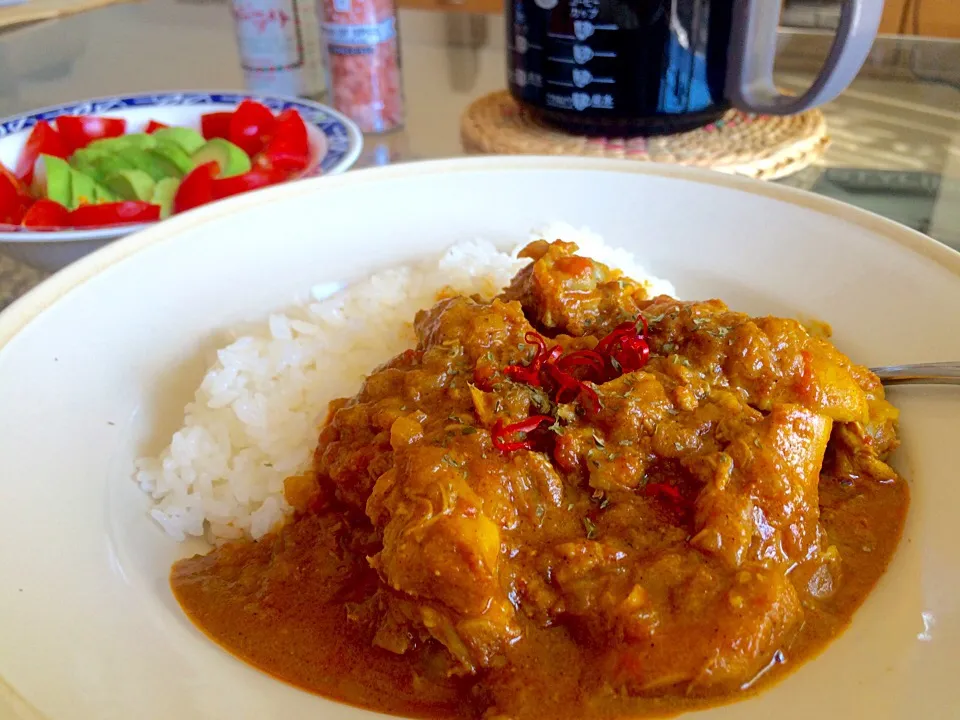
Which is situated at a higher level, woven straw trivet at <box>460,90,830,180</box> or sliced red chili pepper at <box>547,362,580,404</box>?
woven straw trivet at <box>460,90,830,180</box>

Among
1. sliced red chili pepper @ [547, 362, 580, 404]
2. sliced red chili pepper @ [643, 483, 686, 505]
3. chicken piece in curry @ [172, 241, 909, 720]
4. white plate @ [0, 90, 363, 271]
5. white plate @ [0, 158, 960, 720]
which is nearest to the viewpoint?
white plate @ [0, 158, 960, 720]

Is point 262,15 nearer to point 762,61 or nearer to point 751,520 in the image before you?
point 762,61

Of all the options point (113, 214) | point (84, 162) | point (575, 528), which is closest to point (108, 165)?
point (84, 162)

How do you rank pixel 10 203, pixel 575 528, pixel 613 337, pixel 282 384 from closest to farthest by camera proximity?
pixel 575 528, pixel 613 337, pixel 282 384, pixel 10 203

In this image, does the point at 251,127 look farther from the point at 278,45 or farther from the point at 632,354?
the point at 632,354

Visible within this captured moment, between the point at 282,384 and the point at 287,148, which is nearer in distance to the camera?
the point at 282,384

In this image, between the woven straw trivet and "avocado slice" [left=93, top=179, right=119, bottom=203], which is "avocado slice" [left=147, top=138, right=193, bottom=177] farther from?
the woven straw trivet

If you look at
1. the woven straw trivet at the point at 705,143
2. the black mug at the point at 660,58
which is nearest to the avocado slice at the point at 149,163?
the woven straw trivet at the point at 705,143

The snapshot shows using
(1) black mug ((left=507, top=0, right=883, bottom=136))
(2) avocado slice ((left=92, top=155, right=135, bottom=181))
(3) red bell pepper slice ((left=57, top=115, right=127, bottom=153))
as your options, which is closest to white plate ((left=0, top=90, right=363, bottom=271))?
(3) red bell pepper slice ((left=57, top=115, right=127, bottom=153))
